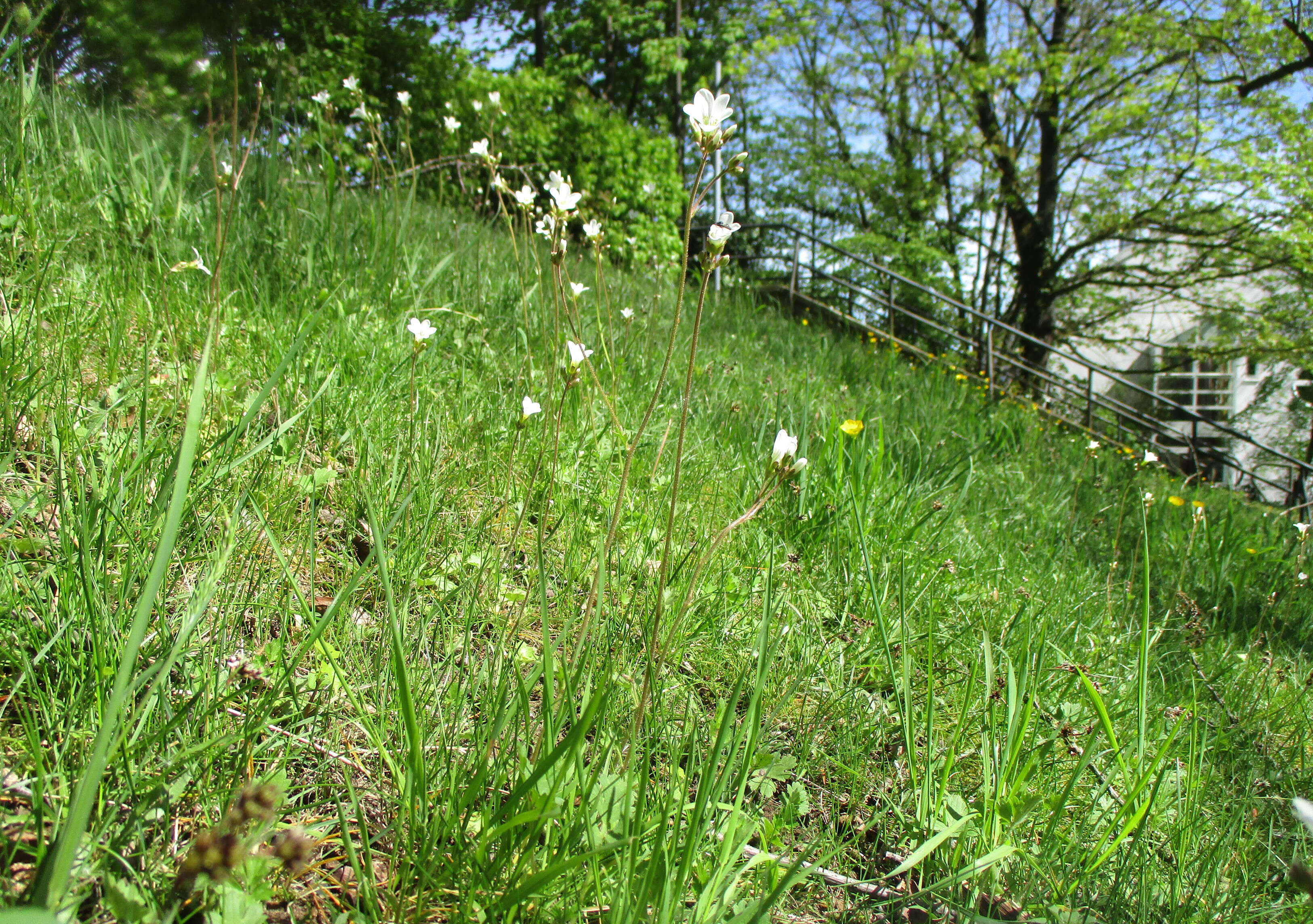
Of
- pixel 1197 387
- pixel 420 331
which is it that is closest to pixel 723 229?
pixel 420 331

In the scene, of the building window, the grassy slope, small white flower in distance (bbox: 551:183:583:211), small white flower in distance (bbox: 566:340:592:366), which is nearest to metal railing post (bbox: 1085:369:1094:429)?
the grassy slope

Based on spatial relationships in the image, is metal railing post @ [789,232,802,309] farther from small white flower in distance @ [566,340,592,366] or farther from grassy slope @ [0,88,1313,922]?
small white flower in distance @ [566,340,592,366]

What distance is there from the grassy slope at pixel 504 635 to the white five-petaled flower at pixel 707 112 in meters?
0.63

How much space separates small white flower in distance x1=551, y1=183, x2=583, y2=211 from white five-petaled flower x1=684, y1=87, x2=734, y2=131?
0.39 meters

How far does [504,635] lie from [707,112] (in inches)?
37.3

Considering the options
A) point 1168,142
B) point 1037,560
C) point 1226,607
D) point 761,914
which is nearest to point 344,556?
point 761,914

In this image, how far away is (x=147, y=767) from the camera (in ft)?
2.98

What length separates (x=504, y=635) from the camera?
1.20 metres

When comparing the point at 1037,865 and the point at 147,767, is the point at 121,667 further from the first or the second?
the point at 1037,865

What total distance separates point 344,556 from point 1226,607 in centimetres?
342

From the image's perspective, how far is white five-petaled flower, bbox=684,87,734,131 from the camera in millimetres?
1100

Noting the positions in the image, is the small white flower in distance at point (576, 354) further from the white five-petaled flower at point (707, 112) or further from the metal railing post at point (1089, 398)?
the metal railing post at point (1089, 398)

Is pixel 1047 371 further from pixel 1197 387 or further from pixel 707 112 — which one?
pixel 1197 387

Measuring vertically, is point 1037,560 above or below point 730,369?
below
